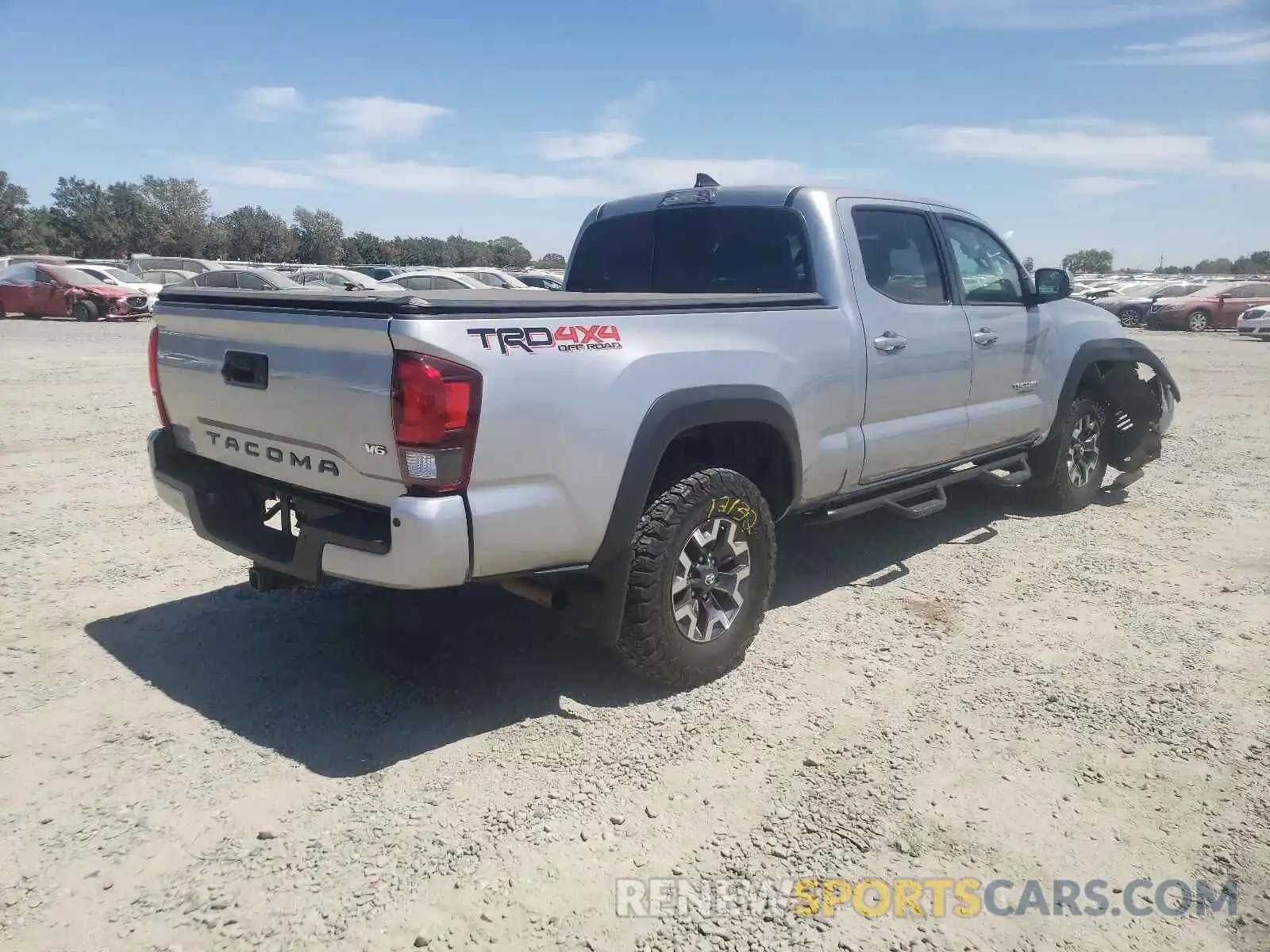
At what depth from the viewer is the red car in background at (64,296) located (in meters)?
23.3

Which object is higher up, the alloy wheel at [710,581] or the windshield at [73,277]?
the windshield at [73,277]

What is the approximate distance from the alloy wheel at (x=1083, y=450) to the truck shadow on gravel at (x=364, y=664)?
2.26 meters

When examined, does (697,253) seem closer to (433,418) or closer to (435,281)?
(433,418)

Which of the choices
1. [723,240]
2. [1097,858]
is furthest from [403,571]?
[723,240]

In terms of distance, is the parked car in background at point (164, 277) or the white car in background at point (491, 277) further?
the parked car in background at point (164, 277)

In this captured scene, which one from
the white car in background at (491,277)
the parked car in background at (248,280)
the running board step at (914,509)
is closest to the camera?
the running board step at (914,509)

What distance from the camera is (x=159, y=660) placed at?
13.1 ft

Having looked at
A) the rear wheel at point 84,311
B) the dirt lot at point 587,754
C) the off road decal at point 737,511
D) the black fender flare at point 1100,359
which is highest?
the black fender flare at point 1100,359

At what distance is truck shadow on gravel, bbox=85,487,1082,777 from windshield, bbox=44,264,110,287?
2260 cm

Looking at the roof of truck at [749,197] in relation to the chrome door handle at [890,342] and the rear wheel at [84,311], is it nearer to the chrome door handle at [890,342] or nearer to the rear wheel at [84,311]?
the chrome door handle at [890,342]

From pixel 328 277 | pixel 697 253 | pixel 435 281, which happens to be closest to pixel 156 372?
pixel 697 253

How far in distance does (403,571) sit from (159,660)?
5.67 ft

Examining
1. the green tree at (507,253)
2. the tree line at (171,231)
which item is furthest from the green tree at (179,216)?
the green tree at (507,253)

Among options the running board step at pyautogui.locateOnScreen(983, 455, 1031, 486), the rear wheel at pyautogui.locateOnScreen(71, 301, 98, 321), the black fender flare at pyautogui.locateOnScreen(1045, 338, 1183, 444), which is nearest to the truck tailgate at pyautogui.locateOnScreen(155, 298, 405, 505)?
the running board step at pyautogui.locateOnScreen(983, 455, 1031, 486)
